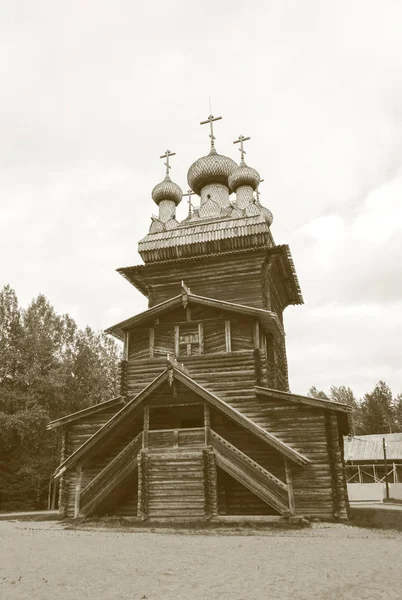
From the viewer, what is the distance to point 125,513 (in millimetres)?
18547

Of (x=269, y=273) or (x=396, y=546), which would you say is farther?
(x=269, y=273)

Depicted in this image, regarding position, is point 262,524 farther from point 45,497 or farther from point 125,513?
point 45,497

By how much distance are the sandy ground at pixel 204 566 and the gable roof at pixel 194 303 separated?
797 centimetres

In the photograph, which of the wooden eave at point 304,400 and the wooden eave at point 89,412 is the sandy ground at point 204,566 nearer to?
the wooden eave at point 304,400

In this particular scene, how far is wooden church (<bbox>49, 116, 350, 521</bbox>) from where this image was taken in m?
16.1

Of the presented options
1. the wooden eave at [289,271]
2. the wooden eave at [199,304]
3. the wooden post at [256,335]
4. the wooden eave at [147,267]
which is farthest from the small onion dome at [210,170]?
the wooden post at [256,335]

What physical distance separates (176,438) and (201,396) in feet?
5.42

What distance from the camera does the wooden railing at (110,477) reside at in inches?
659

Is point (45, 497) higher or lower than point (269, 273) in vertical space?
lower

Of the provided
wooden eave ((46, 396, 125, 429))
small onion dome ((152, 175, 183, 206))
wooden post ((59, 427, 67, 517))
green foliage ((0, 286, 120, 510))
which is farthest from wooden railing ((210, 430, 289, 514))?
green foliage ((0, 286, 120, 510))

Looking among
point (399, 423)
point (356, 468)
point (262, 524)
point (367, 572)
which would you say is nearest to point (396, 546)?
point (367, 572)

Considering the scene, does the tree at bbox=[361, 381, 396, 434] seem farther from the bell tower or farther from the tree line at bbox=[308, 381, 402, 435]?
the bell tower

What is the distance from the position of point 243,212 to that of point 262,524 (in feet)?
49.8

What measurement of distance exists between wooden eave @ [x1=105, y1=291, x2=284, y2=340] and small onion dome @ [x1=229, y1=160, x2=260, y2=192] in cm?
925
